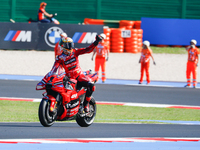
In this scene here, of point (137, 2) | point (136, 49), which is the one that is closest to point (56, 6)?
point (137, 2)

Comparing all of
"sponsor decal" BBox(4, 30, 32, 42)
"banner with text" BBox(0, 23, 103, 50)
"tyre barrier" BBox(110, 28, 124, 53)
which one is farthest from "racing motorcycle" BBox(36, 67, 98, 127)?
"tyre barrier" BBox(110, 28, 124, 53)

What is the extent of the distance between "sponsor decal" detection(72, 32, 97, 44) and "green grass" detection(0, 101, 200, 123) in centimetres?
1048

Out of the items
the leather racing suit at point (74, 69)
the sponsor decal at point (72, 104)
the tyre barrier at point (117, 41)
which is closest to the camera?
the sponsor decal at point (72, 104)

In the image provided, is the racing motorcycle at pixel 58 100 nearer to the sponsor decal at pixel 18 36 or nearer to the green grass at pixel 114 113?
the green grass at pixel 114 113

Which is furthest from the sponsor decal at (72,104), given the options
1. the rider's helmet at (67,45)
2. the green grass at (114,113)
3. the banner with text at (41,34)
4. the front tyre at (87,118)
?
the banner with text at (41,34)

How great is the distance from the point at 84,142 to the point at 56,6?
24.7 metres

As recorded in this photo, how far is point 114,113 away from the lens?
11711 millimetres

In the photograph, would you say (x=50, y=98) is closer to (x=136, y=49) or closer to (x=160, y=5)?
(x=136, y=49)

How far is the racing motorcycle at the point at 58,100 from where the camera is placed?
778cm

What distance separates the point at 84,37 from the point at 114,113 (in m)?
11.7

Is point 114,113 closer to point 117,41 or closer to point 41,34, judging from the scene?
point 41,34

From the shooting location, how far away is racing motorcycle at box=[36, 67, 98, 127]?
7.78 meters

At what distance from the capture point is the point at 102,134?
7.70 metres

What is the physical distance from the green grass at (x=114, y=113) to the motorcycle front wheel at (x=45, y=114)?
7.02 ft
